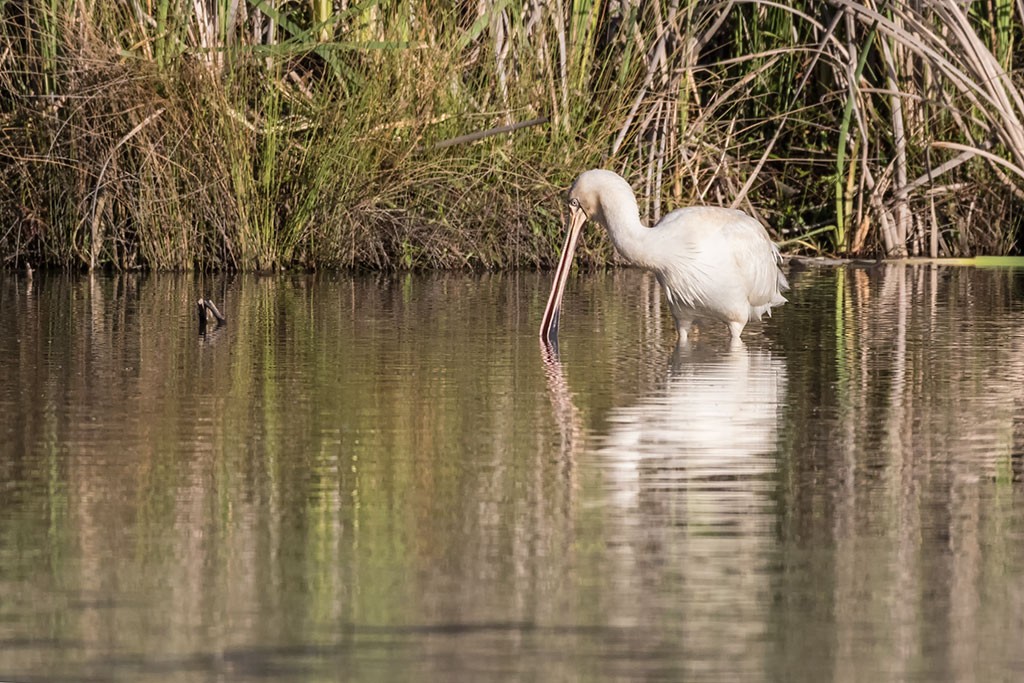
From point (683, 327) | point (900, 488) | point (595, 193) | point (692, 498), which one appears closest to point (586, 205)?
point (595, 193)

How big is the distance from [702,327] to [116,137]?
13.9ft

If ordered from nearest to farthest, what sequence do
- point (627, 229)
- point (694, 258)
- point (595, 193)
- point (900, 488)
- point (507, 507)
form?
point (507, 507) → point (900, 488) → point (694, 258) → point (627, 229) → point (595, 193)

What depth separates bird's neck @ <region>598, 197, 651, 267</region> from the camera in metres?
8.21

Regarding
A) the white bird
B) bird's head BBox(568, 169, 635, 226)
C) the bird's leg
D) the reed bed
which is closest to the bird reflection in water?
the white bird

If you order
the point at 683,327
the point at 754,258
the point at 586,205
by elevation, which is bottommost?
the point at 683,327

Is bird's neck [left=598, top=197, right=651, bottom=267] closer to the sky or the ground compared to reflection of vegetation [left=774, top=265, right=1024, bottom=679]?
closer to the sky

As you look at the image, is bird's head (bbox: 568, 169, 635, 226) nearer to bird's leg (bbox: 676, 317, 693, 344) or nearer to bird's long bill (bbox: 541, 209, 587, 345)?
Answer: bird's long bill (bbox: 541, 209, 587, 345)

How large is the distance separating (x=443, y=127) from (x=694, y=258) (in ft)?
15.0

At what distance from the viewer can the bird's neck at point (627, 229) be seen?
8211mm

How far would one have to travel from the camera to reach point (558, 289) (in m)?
8.34

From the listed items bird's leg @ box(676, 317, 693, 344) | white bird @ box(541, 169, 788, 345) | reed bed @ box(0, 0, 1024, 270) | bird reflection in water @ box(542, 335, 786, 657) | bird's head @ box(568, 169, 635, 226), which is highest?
reed bed @ box(0, 0, 1024, 270)

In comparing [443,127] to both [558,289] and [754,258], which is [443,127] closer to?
[558,289]

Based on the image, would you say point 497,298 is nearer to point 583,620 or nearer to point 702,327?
point 702,327

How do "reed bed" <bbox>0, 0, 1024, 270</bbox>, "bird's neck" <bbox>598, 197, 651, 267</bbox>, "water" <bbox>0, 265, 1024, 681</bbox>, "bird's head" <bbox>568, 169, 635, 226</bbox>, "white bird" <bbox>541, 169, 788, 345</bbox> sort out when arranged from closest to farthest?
1. "water" <bbox>0, 265, 1024, 681</bbox>
2. "white bird" <bbox>541, 169, 788, 345</bbox>
3. "bird's neck" <bbox>598, 197, 651, 267</bbox>
4. "bird's head" <bbox>568, 169, 635, 226</bbox>
5. "reed bed" <bbox>0, 0, 1024, 270</bbox>
